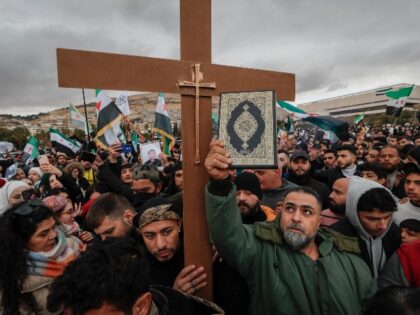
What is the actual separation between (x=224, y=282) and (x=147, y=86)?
1268 millimetres

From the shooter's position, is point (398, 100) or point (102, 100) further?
point (398, 100)

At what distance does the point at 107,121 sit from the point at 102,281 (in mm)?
5403

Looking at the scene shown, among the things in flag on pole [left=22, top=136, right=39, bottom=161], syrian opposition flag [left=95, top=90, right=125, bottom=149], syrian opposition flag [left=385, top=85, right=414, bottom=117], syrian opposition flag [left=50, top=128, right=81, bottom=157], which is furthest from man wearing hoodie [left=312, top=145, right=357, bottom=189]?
flag on pole [left=22, top=136, right=39, bottom=161]

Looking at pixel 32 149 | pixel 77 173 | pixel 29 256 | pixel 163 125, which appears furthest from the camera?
pixel 32 149

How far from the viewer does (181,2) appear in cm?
171

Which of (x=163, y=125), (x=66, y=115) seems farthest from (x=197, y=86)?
(x=66, y=115)

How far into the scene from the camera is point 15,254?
1.78 metres

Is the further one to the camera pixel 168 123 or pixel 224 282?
pixel 168 123

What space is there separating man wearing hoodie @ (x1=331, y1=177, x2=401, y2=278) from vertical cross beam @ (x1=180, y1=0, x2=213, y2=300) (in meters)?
1.13

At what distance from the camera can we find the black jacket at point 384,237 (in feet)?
6.89

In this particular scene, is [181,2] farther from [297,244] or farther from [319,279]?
[319,279]

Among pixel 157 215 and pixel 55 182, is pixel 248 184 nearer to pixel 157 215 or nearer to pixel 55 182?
pixel 157 215

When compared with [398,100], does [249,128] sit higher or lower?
lower

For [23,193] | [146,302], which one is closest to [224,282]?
[146,302]
